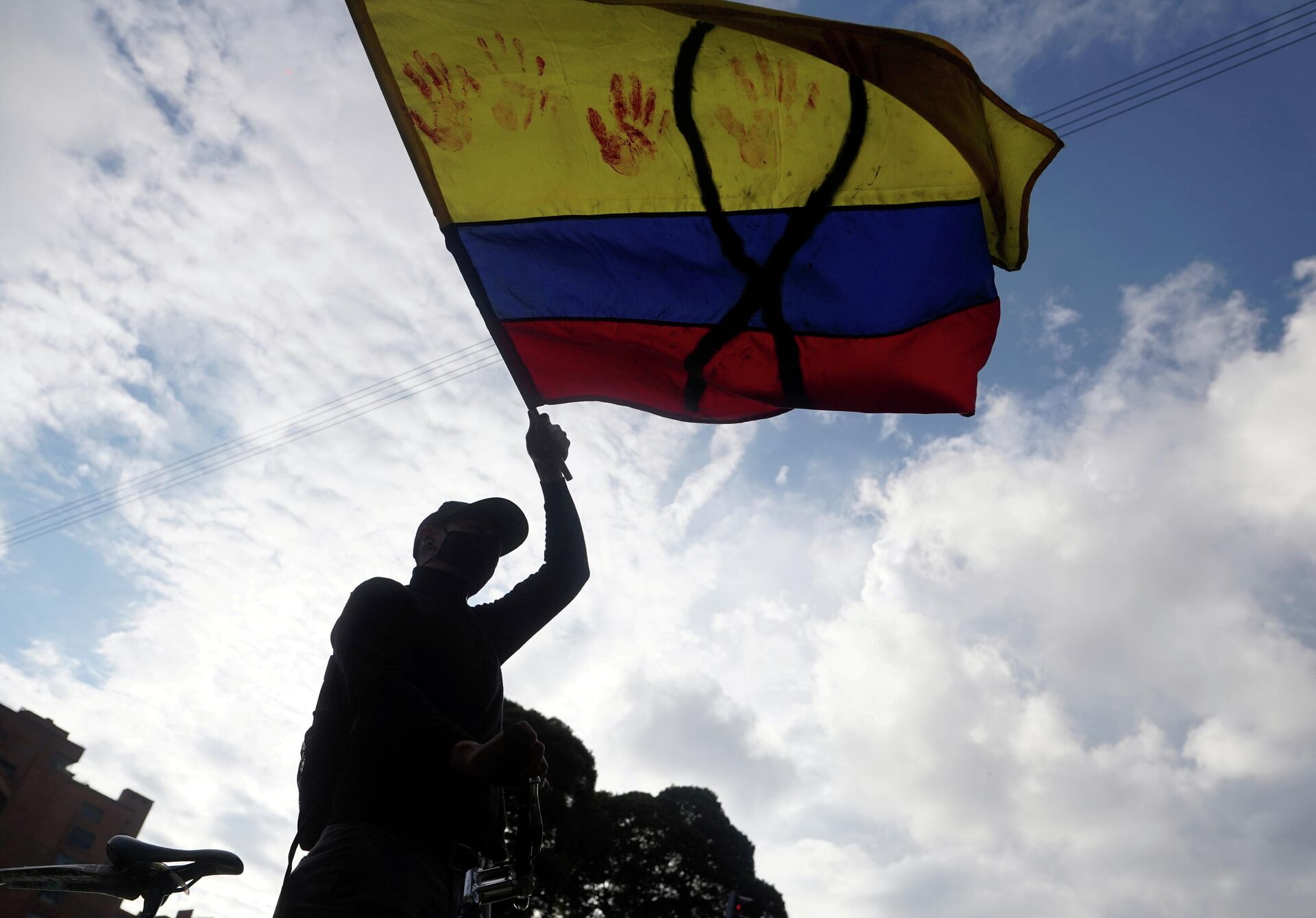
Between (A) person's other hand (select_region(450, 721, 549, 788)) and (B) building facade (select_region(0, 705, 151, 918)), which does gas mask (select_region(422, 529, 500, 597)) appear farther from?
(B) building facade (select_region(0, 705, 151, 918))

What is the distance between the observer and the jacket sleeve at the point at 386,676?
2041 millimetres

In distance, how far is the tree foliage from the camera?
21.2m

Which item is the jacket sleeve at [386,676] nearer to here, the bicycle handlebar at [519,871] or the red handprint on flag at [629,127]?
the bicycle handlebar at [519,871]

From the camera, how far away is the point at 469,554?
2814mm

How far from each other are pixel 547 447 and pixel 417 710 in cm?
157

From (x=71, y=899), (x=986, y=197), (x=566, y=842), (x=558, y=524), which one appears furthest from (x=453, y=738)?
(x=71, y=899)

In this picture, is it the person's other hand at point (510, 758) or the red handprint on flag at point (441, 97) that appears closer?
the person's other hand at point (510, 758)

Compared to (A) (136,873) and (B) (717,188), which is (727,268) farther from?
(A) (136,873)

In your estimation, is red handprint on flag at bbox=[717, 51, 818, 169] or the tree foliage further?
the tree foliage

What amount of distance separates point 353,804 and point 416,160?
287cm

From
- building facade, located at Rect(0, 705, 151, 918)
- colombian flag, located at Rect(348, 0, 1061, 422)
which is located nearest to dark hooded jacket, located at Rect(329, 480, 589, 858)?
colombian flag, located at Rect(348, 0, 1061, 422)

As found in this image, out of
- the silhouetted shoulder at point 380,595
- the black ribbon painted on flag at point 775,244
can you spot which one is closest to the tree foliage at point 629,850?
Result: the black ribbon painted on flag at point 775,244

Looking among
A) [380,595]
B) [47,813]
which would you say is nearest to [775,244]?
[380,595]

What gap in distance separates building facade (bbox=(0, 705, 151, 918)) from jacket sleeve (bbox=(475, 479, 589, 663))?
4215 centimetres
